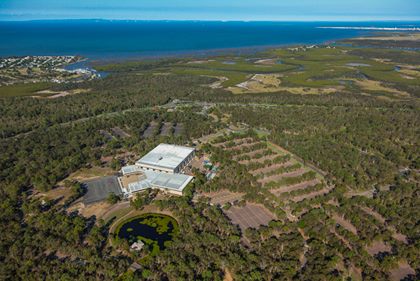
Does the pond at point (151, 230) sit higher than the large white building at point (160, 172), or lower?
lower

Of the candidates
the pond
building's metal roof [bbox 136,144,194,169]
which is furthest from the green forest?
building's metal roof [bbox 136,144,194,169]

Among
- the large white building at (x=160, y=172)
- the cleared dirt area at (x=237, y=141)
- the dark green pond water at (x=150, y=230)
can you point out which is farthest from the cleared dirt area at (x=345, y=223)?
the cleared dirt area at (x=237, y=141)

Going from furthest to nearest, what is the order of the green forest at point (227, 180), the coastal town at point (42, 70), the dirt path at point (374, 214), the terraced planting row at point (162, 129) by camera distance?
the coastal town at point (42, 70) < the terraced planting row at point (162, 129) < the dirt path at point (374, 214) < the green forest at point (227, 180)

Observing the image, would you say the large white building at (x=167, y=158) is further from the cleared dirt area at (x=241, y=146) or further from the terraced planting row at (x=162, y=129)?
the terraced planting row at (x=162, y=129)

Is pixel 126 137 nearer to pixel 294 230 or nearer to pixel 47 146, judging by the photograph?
pixel 47 146

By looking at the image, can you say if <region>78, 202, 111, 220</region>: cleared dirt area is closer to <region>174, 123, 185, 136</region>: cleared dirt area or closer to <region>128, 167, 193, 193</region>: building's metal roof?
<region>128, 167, 193, 193</region>: building's metal roof
